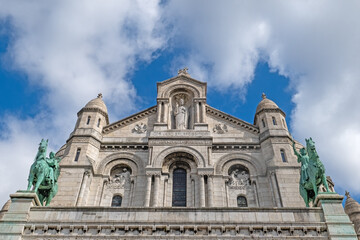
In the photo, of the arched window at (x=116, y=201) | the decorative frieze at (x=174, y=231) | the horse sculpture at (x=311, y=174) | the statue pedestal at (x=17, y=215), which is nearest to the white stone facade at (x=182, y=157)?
the arched window at (x=116, y=201)

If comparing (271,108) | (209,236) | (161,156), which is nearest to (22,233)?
(209,236)

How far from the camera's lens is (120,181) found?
21.2 metres

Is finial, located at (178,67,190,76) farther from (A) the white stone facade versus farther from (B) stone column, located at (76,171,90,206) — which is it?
(B) stone column, located at (76,171,90,206)

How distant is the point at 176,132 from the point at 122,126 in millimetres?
4135

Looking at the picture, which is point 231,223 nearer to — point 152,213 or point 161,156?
point 152,213

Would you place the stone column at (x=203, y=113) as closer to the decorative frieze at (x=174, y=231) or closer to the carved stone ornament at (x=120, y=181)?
the carved stone ornament at (x=120, y=181)

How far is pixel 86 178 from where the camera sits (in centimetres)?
2012

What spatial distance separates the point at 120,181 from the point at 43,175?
22.2 feet

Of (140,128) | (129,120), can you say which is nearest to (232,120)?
(140,128)

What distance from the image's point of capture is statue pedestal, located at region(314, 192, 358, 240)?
12.1 m

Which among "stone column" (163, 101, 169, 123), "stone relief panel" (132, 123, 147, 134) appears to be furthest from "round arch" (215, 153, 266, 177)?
"stone relief panel" (132, 123, 147, 134)

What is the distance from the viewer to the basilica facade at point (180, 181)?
12414 mm

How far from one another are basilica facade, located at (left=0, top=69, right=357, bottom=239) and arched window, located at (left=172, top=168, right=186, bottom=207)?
0.06 m

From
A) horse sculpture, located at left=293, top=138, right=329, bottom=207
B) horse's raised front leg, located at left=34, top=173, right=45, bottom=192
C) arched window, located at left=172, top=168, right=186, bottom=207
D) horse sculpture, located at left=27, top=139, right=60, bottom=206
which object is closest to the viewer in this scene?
horse sculpture, located at left=293, top=138, right=329, bottom=207
